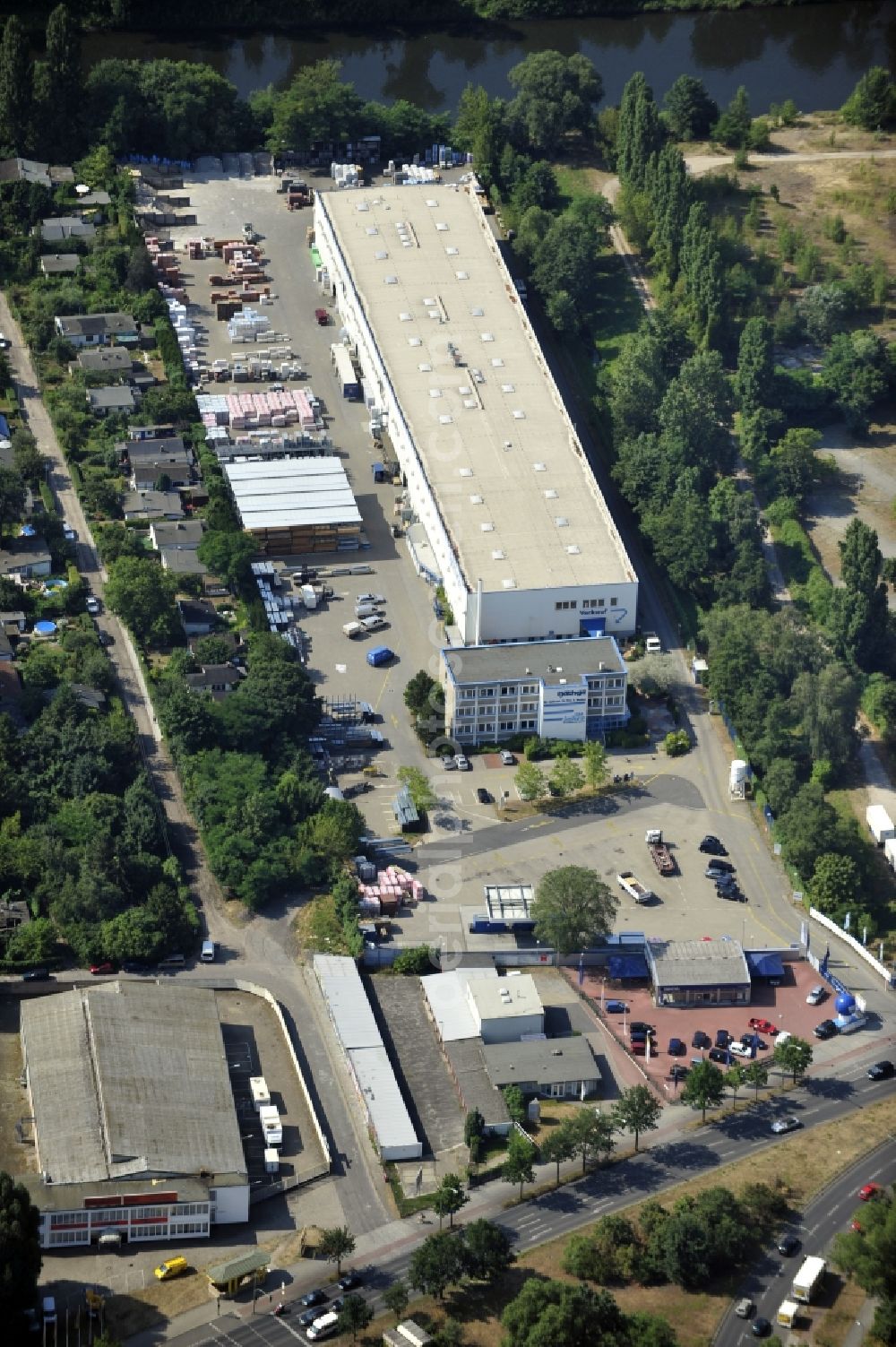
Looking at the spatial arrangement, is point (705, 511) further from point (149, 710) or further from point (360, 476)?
point (149, 710)

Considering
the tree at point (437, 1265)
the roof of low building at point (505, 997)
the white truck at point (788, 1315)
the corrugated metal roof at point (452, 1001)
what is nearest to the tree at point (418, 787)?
the corrugated metal roof at point (452, 1001)

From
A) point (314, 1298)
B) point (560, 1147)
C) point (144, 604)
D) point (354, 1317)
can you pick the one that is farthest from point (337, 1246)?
point (144, 604)

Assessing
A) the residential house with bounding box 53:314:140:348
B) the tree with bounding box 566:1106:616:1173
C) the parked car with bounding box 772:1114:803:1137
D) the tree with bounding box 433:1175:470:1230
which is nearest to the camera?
the tree with bounding box 433:1175:470:1230

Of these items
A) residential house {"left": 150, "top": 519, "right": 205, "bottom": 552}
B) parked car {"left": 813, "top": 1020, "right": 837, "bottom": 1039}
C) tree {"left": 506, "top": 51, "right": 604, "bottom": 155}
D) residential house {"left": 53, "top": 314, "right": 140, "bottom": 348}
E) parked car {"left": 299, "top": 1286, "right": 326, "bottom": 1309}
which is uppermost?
tree {"left": 506, "top": 51, "right": 604, "bottom": 155}

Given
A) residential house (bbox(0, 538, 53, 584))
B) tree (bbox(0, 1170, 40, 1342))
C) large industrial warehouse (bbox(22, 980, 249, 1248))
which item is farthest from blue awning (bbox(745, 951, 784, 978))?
residential house (bbox(0, 538, 53, 584))

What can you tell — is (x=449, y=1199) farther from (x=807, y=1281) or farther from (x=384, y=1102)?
(x=807, y=1281)

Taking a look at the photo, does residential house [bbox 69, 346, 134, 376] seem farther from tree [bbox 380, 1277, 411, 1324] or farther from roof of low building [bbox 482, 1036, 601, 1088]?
tree [bbox 380, 1277, 411, 1324]
